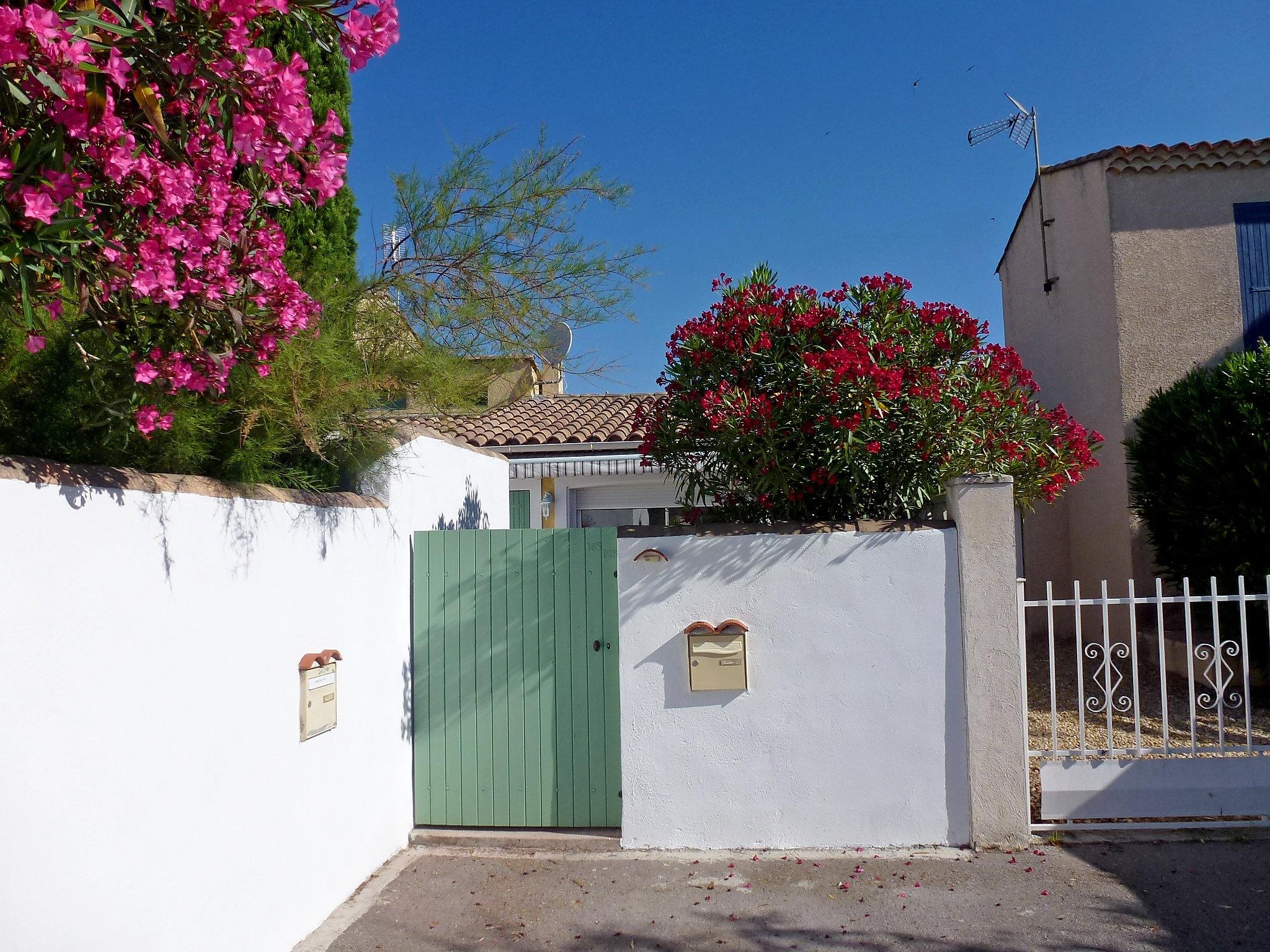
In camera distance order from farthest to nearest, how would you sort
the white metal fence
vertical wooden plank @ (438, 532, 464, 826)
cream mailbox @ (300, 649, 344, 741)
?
vertical wooden plank @ (438, 532, 464, 826) < the white metal fence < cream mailbox @ (300, 649, 344, 741)

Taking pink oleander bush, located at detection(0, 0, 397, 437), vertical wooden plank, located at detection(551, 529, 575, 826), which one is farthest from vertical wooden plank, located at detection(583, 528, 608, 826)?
pink oleander bush, located at detection(0, 0, 397, 437)

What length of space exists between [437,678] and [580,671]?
1.19 meters

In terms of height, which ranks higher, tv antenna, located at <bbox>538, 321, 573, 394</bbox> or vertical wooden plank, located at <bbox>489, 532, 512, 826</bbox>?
tv antenna, located at <bbox>538, 321, 573, 394</bbox>

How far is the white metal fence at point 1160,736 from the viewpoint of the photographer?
21.6 feet

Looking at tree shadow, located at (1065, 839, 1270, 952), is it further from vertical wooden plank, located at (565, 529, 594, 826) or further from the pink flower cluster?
the pink flower cluster

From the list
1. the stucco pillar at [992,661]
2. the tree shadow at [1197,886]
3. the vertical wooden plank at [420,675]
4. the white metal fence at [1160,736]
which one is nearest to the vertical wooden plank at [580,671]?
the vertical wooden plank at [420,675]

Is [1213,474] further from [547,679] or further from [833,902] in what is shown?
[547,679]

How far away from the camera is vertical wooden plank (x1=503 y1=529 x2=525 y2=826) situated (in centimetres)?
715

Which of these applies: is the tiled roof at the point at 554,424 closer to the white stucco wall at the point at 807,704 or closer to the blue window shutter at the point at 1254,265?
the white stucco wall at the point at 807,704

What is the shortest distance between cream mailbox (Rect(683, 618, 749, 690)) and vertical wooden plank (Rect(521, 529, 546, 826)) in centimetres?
129

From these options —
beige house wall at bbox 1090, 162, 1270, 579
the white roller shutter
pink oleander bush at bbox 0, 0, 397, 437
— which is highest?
beige house wall at bbox 1090, 162, 1270, 579

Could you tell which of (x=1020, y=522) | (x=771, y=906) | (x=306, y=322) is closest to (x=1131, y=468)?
(x=1020, y=522)

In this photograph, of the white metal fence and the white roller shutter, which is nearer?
the white metal fence

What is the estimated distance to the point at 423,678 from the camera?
7.32 m
